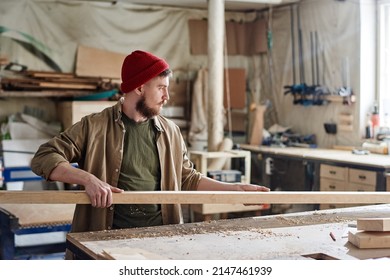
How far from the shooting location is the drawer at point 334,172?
578 centimetres

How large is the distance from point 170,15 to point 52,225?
4.22 metres

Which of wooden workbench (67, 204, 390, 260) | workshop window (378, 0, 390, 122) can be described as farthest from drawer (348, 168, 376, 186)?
wooden workbench (67, 204, 390, 260)

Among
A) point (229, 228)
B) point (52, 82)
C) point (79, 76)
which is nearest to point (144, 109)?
point (229, 228)

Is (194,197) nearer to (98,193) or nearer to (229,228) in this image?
(229,228)

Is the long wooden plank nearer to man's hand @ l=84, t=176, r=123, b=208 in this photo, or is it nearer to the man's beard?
man's hand @ l=84, t=176, r=123, b=208

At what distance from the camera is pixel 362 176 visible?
5.59m

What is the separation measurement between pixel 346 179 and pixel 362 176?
215mm

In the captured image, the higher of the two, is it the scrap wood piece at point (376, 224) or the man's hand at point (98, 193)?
the man's hand at point (98, 193)

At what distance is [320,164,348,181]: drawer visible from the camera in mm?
5777

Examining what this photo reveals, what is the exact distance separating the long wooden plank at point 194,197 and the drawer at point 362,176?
235cm

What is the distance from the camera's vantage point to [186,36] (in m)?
8.16

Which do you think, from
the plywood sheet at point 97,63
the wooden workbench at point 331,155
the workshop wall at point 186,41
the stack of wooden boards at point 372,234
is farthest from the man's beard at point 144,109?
the plywood sheet at point 97,63

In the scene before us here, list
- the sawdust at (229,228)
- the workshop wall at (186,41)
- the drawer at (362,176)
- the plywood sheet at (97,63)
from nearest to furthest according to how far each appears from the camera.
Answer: the sawdust at (229,228) → the drawer at (362,176) → the workshop wall at (186,41) → the plywood sheet at (97,63)

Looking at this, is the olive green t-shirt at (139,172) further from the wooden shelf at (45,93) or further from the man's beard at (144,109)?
the wooden shelf at (45,93)
